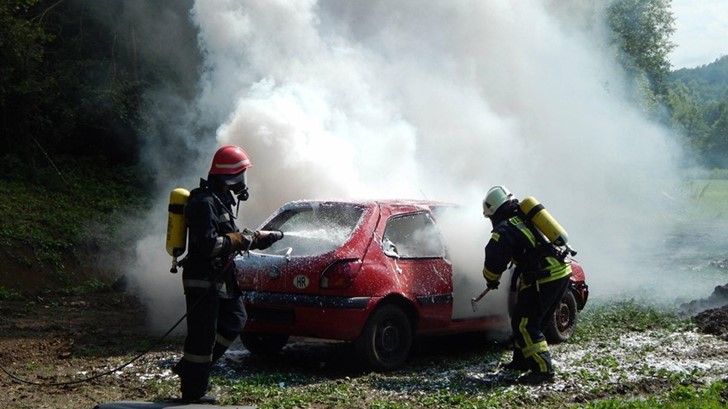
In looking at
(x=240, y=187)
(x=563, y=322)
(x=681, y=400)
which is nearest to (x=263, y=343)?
(x=240, y=187)

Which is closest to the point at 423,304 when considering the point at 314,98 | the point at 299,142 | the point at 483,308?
the point at 483,308

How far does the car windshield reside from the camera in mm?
7586

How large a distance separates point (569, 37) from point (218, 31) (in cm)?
1046

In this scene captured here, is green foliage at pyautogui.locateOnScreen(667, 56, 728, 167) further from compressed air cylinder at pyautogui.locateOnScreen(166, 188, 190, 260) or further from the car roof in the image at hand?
compressed air cylinder at pyautogui.locateOnScreen(166, 188, 190, 260)

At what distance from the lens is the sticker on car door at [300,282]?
23.6ft

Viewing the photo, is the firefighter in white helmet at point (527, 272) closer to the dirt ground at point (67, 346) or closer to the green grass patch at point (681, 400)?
the green grass patch at point (681, 400)

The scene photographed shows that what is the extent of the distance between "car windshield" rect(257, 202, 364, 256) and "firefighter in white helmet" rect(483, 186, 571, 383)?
132 centimetres

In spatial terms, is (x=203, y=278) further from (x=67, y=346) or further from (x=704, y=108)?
(x=704, y=108)

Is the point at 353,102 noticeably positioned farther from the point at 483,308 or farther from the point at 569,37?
the point at 569,37

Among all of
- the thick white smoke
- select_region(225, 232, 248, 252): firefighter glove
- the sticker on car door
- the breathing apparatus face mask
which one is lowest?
the sticker on car door

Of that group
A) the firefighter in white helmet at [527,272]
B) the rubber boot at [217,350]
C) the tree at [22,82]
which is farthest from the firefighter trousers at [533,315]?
the tree at [22,82]

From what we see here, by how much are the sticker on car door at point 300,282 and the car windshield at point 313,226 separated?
30 centimetres

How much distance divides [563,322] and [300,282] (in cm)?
341

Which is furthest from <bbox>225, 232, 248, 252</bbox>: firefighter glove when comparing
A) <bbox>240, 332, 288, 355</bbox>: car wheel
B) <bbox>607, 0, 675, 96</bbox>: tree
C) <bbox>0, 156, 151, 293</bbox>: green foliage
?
<bbox>607, 0, 675, 96</bbox>: tree
